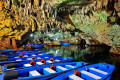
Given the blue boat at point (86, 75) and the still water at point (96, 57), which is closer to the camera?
the blue boat at point (86, 75)

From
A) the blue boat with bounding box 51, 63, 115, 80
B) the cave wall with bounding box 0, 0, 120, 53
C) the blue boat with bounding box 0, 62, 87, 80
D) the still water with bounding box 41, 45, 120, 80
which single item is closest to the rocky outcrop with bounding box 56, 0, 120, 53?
the cave wall with bounding box 0, 0, 120, 53

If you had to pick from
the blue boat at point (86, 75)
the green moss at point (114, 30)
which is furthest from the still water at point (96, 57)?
the green moss at point (114, 30)

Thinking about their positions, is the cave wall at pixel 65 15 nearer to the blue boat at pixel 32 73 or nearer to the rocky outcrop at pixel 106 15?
the rocky outcrop at pixel 106 15

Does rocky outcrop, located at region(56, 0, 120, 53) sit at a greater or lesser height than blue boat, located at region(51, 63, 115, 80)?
greater

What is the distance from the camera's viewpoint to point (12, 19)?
12.8 m

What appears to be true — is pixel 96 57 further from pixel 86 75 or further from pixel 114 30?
pixel 86 75

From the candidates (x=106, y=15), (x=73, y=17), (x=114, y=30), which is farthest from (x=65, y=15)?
(x=114, y=30)

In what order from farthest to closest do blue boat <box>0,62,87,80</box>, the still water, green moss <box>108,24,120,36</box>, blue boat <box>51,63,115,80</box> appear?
green moss <box>108,24,120,36</box> < the still water < blue boat <box>51,63,115,80</box> < blue boat <box>0,62,87,80</box>

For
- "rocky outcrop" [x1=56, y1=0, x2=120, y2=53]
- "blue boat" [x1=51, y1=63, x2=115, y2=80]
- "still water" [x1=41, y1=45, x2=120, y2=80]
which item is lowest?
"still water" [x1=41, y1=45, x2=120, y2=80]

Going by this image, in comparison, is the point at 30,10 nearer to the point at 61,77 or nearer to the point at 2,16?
the point at 2,16

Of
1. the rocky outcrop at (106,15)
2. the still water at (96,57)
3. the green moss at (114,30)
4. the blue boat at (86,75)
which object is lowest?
the still water at (96,57)

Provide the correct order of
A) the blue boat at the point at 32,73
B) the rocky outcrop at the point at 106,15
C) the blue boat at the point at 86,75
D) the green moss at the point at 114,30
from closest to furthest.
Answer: the blue boat at the point at 32,73, the blue boat at the point at 86,75, the rocky outcrop at the point at 106,15, the green moss at the point at 114,30

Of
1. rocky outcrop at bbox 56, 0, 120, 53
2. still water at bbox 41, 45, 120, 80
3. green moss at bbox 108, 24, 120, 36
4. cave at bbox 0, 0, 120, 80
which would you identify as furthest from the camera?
green moss at bbox 108, 24, 120, 36

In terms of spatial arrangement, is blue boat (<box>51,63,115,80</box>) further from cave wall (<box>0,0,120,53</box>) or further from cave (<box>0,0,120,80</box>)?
cave wall (<box>0,0,120,53</box>)
